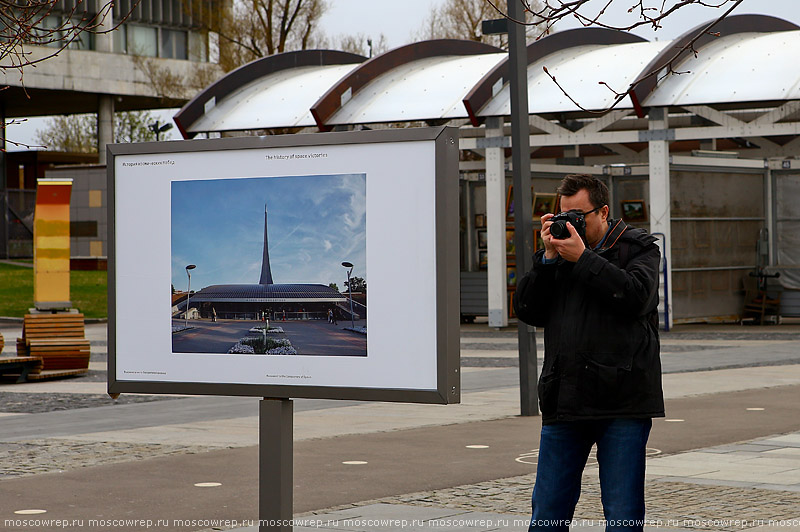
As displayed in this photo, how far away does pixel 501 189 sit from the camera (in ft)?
85.3

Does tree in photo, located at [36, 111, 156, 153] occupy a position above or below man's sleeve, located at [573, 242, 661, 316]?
above

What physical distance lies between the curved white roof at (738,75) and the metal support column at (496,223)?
11.1ft

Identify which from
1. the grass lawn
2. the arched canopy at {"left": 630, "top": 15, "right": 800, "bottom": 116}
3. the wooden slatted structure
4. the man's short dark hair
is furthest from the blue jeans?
the grass lawn

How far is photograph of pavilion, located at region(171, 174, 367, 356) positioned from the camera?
5406 millimetres

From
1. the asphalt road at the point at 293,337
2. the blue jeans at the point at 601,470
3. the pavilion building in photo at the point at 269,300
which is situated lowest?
the blue jeans at the point at 601,470

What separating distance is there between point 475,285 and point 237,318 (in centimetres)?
2287

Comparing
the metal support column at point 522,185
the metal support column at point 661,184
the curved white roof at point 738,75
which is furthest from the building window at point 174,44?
the metal support column at point 522,185

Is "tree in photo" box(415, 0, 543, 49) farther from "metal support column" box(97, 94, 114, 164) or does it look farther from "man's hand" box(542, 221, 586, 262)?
"man's hand" box(542, 221, 586, 262)

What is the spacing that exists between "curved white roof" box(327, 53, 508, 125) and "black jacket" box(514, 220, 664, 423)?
20957mm

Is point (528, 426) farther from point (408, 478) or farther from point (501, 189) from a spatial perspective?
point (501, 189)

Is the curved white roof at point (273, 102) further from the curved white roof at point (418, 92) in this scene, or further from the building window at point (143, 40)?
the building window at point (143, 40)

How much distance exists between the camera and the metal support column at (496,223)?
85.1 ft

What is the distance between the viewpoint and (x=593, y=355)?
16.0 feet

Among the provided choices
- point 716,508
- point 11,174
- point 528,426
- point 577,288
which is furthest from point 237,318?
point 11,174
